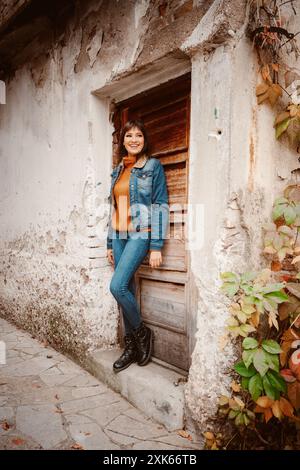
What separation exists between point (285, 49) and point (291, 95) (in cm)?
30

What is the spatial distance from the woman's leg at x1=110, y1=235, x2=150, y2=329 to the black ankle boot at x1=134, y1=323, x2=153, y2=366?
96mm

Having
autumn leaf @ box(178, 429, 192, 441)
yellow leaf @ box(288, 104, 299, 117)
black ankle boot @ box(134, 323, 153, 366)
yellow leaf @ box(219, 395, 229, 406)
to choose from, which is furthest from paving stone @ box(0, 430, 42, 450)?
yellow leaf @ box(288, 104, 299, 117)

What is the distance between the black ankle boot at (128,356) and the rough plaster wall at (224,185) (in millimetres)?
713

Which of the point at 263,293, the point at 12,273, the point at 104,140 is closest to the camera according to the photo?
the point at 263,293

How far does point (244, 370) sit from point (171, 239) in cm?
116

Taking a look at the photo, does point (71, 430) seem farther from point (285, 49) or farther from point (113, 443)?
point (285, 49)

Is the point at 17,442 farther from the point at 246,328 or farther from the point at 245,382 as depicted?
the point at 246,328

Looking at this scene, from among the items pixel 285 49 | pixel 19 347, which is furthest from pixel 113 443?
pixel 285 49

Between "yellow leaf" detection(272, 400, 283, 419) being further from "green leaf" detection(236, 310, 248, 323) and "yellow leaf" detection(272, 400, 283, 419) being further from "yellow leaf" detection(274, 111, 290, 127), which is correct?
"yellow leaf" detection(274, 111, 290, 127)

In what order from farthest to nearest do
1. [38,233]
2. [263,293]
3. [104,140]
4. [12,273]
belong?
[12,273]
[38,233]
[104,140]
[263,293]

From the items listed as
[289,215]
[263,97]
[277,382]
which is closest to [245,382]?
[277,382]

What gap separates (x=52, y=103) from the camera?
3.70 metres

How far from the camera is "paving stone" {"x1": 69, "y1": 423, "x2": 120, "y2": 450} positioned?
81.9 inches

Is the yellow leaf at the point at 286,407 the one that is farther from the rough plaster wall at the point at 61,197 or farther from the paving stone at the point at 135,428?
the rough plaster wall at the point at 61,197
